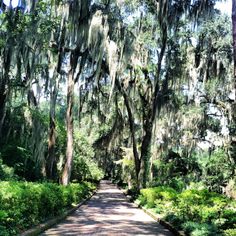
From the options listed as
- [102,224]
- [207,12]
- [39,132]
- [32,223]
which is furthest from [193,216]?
[39,132]

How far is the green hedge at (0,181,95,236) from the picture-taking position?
8.30 metres

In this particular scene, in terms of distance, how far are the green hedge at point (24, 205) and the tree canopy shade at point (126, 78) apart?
189 inches

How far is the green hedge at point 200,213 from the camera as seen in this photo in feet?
29.3

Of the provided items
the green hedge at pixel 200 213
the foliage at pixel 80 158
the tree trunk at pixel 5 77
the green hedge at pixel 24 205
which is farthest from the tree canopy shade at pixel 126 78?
the green hedge at pixel 24 205

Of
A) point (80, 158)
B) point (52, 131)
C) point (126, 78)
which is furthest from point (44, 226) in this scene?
point (80, 158)

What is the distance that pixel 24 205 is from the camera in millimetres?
9555

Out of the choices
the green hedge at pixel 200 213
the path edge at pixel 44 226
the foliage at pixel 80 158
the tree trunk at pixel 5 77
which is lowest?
the path edge at pixel 44 226

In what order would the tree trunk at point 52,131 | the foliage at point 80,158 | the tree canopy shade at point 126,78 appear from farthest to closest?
the foliage at point 80,158 < the tree trunk at point 52,131 < the tree canopy shade at point 126,78

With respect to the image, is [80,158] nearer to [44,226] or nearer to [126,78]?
[126,78]

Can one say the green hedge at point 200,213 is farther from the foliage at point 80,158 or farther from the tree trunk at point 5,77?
the foliage at point 80,158

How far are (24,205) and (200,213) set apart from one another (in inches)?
174

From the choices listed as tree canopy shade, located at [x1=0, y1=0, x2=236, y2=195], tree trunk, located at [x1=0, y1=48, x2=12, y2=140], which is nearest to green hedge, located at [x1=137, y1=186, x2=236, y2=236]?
tree canopy shade, located at [x1=0, y1=0, x2=236, y2=195]

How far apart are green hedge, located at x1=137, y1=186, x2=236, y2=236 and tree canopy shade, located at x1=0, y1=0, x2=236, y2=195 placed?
2159 millimetres

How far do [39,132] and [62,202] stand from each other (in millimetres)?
7228
